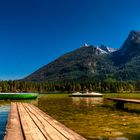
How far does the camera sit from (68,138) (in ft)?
55.6

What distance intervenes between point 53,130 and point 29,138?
3.18 m

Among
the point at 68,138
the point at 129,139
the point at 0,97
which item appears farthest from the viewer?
the point at 0,97

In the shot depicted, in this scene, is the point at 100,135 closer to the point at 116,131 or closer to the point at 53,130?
the point at 116,131

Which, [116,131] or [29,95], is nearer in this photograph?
[116,131]

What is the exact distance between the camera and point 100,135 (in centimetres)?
2211

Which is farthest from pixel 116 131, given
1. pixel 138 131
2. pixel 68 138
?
pixel 68 138

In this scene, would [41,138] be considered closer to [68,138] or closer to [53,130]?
[68,138]

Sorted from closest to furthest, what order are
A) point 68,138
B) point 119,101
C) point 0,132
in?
point 68,138 < point 0,132 < point 119,101

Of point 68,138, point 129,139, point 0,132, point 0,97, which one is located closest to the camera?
point 68,138

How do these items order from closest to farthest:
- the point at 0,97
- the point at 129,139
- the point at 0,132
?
1. the point at 129,139
2. the point at 0,132
3. the point at 0,97

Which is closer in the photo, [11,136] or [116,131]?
[11,136]

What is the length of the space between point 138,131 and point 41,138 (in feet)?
30.2

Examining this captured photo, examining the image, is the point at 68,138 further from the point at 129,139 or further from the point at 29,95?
the point at 29,95

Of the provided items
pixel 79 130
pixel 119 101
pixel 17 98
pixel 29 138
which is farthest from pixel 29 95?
pixel 29 138
